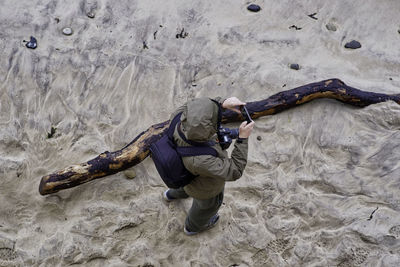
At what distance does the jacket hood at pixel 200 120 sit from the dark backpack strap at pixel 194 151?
0.10m

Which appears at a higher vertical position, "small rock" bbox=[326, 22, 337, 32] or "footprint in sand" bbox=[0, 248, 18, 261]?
"small rock" bbox=[326, 22, 337, 32]

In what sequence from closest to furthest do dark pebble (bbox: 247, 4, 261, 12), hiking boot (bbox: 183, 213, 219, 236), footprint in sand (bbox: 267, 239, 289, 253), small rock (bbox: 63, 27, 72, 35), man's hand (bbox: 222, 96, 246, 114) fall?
1. man's hand (bbox: 222, 96, 246, 114)
2. footprint in sand (bbox: 267, 239, 289, 253)
3. hiking boot (bbox: 183, 213, 219, 236)
4. small rock (bbox: 63, 27, 72, 35)
5. dark pebble (bbox: 247, 4, 261, 12)

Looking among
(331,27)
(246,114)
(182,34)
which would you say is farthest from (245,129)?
(331,27)

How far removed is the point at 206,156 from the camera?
9.48ft

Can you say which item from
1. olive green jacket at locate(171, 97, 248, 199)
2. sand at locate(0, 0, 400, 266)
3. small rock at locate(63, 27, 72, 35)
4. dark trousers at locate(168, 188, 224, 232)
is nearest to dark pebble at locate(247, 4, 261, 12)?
sand at locate(0, 0, 400, 266)

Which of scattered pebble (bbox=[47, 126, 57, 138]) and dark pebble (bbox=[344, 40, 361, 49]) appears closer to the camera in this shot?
scattered pebble (bbox=[47, 126, 57, 138])

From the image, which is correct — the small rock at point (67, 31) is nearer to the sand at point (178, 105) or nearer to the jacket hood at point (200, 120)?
the sand at point (178, 105)

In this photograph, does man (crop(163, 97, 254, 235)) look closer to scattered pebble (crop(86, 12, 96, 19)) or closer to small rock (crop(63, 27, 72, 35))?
small rock (crop(63, 27, 72, 35))

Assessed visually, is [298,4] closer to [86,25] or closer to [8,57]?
[86,25]

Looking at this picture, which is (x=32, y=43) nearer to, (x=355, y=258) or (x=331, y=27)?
(x=331, y=27)

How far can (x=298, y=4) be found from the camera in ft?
18.9

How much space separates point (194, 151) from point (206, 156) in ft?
0.29

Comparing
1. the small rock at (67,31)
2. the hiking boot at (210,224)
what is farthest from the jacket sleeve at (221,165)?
the small rock at (67,31)

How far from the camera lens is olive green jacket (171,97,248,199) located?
8.99ft
